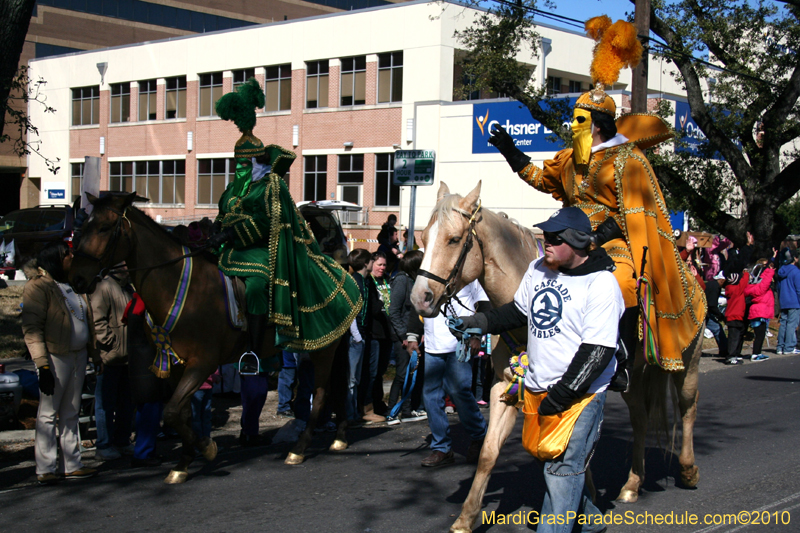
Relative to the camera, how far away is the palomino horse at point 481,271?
194 inches

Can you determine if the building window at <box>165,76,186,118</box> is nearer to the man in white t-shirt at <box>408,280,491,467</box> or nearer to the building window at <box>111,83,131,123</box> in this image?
the building window at <box>111,83,131,123</box>

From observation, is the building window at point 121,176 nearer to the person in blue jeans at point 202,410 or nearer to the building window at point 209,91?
the building window at point 209,91

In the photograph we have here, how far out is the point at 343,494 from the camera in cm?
602

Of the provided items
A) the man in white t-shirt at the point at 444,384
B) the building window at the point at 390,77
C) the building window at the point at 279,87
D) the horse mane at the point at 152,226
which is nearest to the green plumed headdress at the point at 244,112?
the horse mane at the point at 152,226

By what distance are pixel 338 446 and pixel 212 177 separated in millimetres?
33229

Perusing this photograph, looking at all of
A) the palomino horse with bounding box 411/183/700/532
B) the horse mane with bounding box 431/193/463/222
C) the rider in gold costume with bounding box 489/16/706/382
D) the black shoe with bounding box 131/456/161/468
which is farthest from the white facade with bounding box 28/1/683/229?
the horse mane with bounding box 431/193/463/222

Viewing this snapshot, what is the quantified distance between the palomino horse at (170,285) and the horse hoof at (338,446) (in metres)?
1.44

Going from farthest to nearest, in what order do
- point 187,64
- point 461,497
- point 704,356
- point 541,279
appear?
point 187,64
point 704,356
point 461,497
point 541,279

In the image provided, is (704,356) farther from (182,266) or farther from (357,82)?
(357,82)

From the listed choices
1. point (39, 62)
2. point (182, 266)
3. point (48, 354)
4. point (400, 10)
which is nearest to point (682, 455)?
point (182, 266)

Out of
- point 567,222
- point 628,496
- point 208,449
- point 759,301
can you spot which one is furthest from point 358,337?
point 759,301

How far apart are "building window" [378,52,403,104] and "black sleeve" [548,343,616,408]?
3009 centimetres

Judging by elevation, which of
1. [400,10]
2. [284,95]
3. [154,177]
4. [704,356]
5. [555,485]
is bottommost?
[704,356]

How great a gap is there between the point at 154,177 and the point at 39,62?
11.5 m
